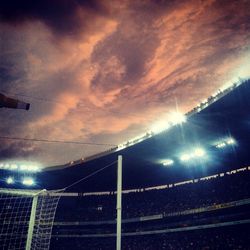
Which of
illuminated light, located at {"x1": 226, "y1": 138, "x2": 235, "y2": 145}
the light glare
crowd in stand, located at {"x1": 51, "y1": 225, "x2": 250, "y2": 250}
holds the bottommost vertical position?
crowd in stand, located at {"x1": 51, "y1": 225, "x2": 250, "y2": 250}

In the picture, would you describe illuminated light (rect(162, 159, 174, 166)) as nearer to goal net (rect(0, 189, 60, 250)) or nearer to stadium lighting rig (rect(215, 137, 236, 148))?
stadium lighting rig (rect(215, 137, 236, 148))

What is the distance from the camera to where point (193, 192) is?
29.2 meters

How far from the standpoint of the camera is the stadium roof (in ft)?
58.8

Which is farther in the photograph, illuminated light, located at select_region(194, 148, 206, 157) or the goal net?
illuminated light, located at select_region(194, 148, 206, 157)

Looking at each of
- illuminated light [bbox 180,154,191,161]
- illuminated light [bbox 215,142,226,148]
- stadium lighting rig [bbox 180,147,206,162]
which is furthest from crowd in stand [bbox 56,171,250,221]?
illuminated light [bbox 180,154,191,161]

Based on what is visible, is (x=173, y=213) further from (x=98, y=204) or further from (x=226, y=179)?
(x=98, y=204)

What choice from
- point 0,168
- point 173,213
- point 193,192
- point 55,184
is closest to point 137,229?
point 173,213

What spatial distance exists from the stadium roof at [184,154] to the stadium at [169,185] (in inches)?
2.7

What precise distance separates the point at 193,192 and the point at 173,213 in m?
3.11

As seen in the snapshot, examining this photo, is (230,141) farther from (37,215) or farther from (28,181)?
(28,181)

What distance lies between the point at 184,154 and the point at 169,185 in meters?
11.6

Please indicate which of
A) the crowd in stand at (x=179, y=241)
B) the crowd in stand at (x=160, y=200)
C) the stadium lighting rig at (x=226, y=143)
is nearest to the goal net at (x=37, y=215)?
the crowd in stand at (x=179, y=241)

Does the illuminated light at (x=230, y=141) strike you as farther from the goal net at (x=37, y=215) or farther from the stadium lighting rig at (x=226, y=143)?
the goal net at (x=37, y=215)

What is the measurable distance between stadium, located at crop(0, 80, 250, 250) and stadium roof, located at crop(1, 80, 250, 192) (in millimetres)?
70
